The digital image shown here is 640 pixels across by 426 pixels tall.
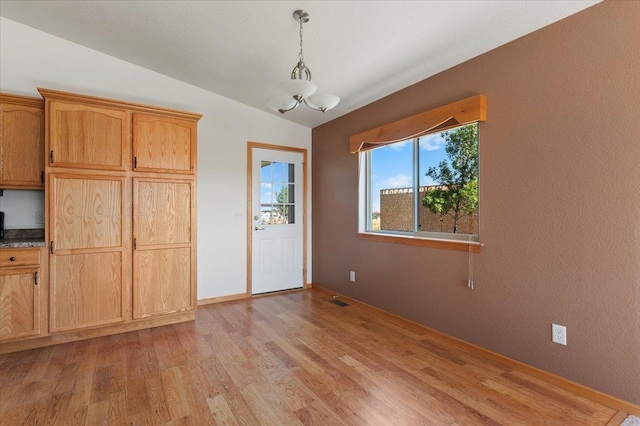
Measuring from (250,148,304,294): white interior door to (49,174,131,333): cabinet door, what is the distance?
5.45 ft

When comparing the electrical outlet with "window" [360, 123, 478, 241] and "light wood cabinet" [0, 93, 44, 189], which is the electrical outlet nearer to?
"window" [360, 123, 478, 241]

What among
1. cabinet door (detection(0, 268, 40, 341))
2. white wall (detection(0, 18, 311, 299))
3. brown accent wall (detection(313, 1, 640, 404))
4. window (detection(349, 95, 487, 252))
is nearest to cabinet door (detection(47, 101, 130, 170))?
white wall (detection(0, 18, 311, 299))

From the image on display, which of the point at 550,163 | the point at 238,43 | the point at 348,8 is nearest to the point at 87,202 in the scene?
the point at 238,43

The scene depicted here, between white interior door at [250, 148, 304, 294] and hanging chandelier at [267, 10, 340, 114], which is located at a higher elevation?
hanging chandelier at [267, 10, 340, 114]

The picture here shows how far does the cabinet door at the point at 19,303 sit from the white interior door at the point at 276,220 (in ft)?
7.27

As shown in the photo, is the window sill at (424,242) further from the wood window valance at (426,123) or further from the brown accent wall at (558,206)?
the wood window valance at (426,123)

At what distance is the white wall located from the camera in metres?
3.11

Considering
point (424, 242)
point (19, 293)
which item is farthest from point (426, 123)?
point (19, 293)

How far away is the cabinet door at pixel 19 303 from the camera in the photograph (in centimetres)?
257

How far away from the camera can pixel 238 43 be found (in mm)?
Result: 2805

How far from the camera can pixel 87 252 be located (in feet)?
9.29

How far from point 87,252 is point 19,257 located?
1.49ft

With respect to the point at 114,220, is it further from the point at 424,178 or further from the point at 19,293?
the point at 424,178

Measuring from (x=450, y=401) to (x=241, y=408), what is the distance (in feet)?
4.18
